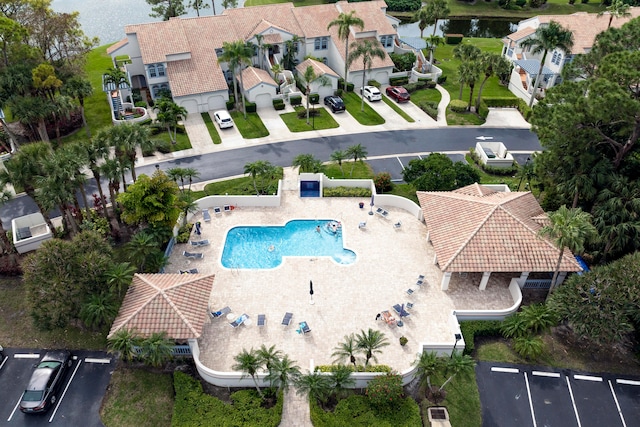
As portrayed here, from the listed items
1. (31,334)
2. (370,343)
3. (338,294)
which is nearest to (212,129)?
(338,294)

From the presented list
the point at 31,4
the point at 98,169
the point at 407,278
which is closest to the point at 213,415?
the point at 407,278

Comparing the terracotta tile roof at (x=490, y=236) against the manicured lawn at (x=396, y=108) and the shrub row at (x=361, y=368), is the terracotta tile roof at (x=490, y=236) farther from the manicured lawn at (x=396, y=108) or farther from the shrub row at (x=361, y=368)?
the manicured lawn at (x=396, y=108)

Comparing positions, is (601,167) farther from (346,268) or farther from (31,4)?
(31,4)

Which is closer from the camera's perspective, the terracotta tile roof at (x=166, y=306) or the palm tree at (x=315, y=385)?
the palm tree at (x=315, y=385)

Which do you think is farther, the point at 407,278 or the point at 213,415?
the point at 407,278

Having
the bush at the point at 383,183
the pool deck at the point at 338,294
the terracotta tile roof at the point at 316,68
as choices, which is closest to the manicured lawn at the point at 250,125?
the terracotta tile roof at the point at 316,68
